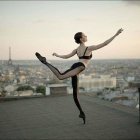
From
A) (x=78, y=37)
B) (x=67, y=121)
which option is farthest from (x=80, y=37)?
(x=67, y=121)

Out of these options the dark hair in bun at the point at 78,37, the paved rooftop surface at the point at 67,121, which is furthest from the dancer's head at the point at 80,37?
the paved rooftop surface at the point at 67,121

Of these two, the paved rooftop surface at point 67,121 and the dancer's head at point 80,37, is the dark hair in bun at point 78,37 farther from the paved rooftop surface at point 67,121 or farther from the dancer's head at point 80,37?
the paved rooftop surface at point 67,121

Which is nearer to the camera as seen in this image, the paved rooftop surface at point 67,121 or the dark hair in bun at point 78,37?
the dark hair in bun at point 78,37

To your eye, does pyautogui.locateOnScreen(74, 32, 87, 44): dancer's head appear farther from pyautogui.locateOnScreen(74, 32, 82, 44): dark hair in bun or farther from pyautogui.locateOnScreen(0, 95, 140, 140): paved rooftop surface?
pyautogui.locateOnScreen(0, 95, 140, 140): paved rooftop surface

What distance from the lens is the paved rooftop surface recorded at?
466cm

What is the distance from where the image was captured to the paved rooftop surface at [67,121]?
4656 mm

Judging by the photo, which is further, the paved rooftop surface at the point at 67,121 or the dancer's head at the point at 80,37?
the paved rooftop surface at the point at 67,121

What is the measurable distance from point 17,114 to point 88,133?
7.80ft

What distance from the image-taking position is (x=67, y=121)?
5676 mm

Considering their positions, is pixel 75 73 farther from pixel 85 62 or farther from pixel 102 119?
pixel 102 119

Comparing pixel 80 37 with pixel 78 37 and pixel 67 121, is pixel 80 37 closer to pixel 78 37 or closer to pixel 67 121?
pixel 78 37

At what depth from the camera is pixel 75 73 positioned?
13.1ft

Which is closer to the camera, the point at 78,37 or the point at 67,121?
the point at 78,37

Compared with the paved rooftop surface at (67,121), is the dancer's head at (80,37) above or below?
above
